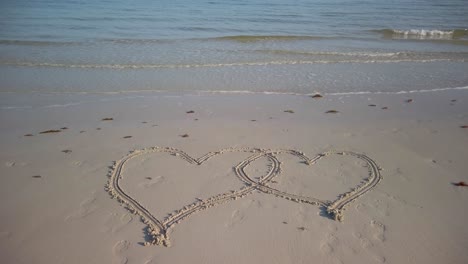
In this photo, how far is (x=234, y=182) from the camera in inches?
171

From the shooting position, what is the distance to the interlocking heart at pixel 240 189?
365 cm

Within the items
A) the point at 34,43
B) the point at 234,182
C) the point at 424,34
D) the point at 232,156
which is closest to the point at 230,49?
the point at 34,43

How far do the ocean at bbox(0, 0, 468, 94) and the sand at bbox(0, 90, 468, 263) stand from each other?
5.78ft

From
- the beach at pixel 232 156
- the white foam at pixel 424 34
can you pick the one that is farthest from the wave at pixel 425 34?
the beach at pixel 232 156

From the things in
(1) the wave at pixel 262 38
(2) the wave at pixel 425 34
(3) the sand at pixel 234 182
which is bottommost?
(3) the sand at pixel 234 182

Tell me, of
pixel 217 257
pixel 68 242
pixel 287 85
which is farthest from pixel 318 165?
pixel 287 85

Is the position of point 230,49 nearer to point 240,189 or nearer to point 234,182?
point 234,182

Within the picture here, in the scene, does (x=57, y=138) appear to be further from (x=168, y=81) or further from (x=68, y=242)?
(x=168, y=81)

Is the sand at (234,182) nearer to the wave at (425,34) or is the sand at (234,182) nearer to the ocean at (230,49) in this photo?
the ocean at (230,49)

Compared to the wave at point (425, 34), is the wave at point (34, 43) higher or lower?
lower

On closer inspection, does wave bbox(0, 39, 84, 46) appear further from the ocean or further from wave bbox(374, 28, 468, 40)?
wave bbox(374, 28, 468, 40)

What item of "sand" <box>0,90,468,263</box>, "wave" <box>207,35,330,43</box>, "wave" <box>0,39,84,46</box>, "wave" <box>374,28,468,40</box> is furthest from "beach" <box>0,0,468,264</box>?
"wave" <box>374,28,468,40</box>

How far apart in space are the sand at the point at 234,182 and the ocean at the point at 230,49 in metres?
1.76

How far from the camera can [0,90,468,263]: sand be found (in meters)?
3.32
